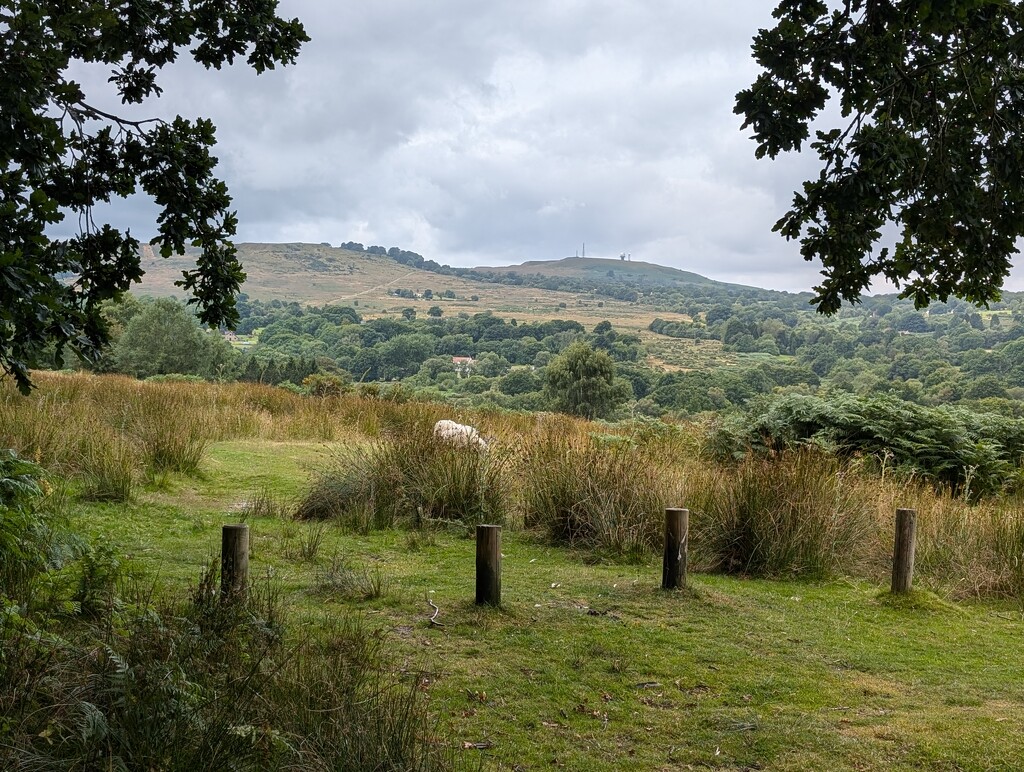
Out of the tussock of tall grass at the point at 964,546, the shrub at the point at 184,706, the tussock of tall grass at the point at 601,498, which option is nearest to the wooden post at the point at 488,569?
the shrub at the point at 184,706

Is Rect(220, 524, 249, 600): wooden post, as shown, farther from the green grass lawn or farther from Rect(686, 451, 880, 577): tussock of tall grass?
Rect(686, 451, 880, 577): tussock of tall grass

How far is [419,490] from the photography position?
8.09 m

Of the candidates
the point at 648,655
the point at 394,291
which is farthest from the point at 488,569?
the point at 394,291

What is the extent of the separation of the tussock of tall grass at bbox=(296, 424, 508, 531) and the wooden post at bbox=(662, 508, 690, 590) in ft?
8.39

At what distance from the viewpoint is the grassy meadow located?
3035 millimetres

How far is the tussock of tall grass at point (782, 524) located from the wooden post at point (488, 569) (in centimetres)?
247

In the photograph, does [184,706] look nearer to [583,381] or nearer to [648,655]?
[648,655]

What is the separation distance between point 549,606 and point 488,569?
0.62m

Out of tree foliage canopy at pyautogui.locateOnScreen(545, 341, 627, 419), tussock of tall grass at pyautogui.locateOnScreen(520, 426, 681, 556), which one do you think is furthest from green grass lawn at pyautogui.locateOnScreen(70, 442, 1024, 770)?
tree foliage canopy at pyautogui.locateOnScreen(545, 341, 627, 419)

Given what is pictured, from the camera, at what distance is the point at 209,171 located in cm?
458

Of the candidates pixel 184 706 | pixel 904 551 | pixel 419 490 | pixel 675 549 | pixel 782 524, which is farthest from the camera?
pixel 419 490

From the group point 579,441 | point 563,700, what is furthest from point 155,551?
point 579,441

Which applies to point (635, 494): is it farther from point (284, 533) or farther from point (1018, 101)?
point (1018, 101)

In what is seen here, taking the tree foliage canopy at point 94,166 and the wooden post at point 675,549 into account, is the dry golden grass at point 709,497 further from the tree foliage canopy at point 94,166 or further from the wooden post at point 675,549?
the tree foliage canopy at point 94,166
